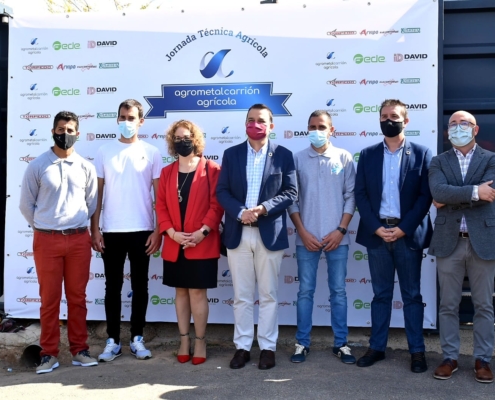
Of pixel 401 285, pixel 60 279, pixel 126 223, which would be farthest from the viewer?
pixel 126 223

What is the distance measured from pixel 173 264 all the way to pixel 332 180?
1414 mm

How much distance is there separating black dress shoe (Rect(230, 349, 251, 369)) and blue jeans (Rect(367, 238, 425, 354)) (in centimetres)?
103

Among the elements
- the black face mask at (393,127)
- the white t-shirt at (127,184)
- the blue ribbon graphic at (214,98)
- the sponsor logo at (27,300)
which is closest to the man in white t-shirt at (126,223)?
the white t-shirt at (127,184)

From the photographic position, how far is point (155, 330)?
216 inches

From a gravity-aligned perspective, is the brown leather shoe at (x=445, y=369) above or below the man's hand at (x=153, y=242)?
below

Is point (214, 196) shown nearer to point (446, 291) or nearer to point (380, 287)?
point (380, 287)

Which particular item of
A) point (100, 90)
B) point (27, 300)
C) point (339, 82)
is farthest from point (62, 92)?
point (339, 82)

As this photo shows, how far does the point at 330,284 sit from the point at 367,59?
6.69 feet

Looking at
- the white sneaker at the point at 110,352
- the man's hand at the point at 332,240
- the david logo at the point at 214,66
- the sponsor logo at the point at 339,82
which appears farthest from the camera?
the david logo at the point at 214,66

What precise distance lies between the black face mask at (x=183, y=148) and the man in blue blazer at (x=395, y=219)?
1.33 metres

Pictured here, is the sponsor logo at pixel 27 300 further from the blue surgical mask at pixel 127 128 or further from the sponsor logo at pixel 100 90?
the sponsor logo at pixel 100 90

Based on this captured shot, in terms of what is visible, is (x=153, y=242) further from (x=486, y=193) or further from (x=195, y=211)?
(x=486, y=193)

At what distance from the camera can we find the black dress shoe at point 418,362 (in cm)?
425

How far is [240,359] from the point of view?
4.40 meters
